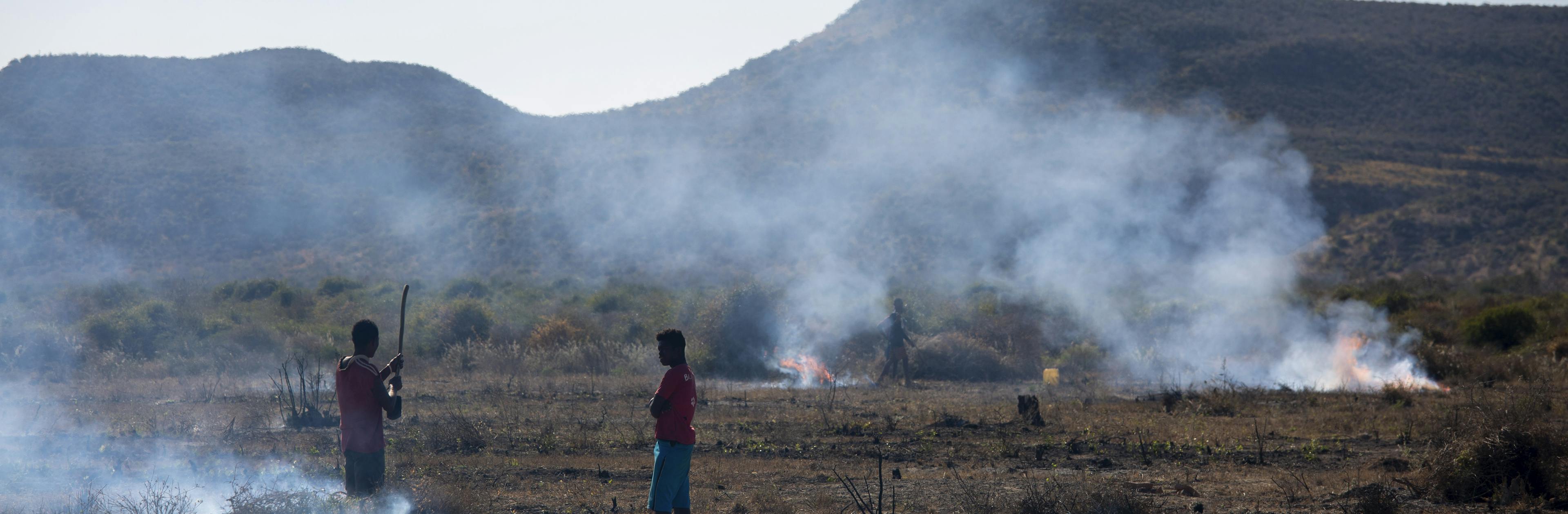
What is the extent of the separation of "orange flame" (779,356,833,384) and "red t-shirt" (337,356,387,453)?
12.5 m

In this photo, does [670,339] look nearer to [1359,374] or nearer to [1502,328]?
[1359,374]

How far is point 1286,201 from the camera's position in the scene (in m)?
40.2

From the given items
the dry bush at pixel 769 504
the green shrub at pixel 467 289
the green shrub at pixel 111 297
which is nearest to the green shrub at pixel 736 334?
the dry bush at pixel 769 504

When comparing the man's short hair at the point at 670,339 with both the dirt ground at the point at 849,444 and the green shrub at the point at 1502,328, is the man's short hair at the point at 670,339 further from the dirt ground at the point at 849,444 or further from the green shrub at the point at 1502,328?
the green shrub at the point at 1502,328

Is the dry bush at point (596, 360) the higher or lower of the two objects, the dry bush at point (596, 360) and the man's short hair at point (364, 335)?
the lower

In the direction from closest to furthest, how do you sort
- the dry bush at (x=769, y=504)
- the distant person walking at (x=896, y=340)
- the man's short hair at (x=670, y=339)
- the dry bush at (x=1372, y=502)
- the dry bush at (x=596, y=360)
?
the man's short hair at (x=670, y=339) < the dry bush at (x=1372, y=502) < the dry bush at (x=769, y=504) < the distant person walking at (x=896, y=340) < the dry bush at (x=596, y=360)

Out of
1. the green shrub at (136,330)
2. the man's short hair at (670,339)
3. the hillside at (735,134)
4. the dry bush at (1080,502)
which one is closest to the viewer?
the man's short hair at (670,339)

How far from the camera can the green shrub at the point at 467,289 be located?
32.6 meters

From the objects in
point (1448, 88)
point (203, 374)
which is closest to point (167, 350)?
point (203, 374)

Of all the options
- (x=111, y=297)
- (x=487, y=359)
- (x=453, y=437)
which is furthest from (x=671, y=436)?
(x=111, y=297)

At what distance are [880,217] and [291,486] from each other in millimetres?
36584

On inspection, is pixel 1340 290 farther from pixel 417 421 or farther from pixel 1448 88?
→ pixel 1448 88

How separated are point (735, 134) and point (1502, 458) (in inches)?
1948

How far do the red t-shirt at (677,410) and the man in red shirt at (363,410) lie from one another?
60.8 inches
